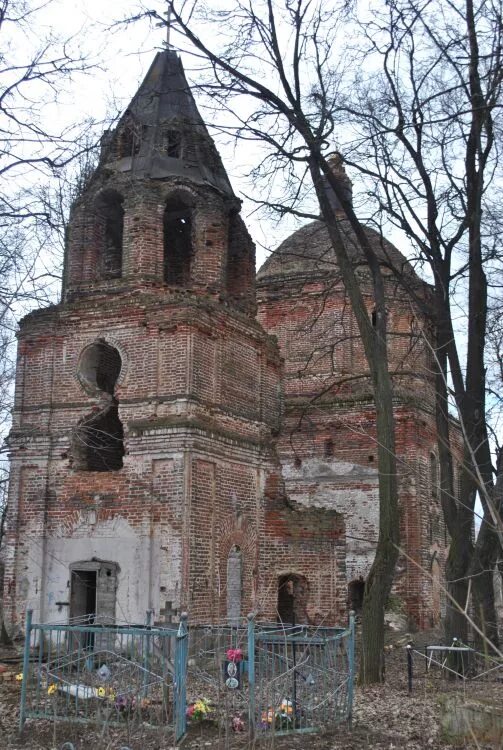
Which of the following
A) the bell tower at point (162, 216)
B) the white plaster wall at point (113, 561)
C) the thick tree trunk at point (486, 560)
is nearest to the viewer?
the thick tree trunk at point (486, 560)

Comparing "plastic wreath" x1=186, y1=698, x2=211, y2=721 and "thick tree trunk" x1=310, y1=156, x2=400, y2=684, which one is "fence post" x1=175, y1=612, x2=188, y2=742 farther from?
"thick tree trunk" x1=310, y1=156, x2=400, y2=684

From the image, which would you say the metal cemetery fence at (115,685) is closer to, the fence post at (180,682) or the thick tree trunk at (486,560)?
the fence post at (180,682)

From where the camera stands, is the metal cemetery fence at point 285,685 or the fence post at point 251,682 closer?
the fence post at point 251,682

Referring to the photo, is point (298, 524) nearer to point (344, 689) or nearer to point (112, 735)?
point (344, 689)

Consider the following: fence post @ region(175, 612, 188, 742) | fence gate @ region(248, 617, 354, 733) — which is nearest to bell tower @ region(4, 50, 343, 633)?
fence gate @ region(248, 617, 354, 733)

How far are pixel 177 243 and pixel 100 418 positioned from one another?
14.8 ft

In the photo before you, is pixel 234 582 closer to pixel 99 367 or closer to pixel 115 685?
pixel 99 367

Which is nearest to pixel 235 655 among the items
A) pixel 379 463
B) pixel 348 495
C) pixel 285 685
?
pixel 285 685

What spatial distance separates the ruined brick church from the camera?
14641mm

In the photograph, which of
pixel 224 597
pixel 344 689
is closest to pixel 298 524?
pixel 224 597

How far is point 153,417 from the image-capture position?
15.0 metres

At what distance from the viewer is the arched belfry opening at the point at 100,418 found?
15.6m

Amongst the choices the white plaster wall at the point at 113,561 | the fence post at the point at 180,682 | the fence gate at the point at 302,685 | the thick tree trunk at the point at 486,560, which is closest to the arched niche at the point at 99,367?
the white plaster wall at the point at 113,561

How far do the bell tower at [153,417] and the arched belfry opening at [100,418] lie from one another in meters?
0.04
